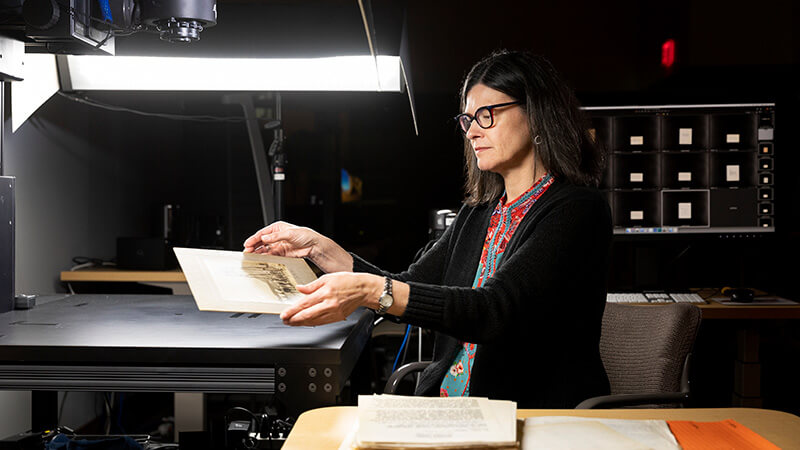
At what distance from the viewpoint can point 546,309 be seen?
1.27 m

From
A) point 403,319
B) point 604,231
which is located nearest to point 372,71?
point 604,231

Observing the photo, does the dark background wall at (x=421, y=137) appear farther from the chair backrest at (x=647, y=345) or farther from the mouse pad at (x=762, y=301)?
the chair backrest at (x=647, y=345)

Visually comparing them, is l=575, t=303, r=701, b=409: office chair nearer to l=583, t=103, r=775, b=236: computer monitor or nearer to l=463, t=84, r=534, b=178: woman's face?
l=463, t=84, r=534, b=178: woman's face

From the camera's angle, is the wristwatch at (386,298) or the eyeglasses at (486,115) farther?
the eyeglasses at (486,115)

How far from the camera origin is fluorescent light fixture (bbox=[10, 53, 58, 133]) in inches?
89.7

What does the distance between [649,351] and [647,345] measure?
18mm

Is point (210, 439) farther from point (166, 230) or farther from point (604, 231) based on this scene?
point (166, 230)

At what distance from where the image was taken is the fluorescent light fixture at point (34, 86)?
→ 2279mm

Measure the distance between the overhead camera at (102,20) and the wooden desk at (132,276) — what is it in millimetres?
1415

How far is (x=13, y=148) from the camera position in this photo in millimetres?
2488

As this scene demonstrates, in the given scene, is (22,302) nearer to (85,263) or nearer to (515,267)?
(515,267)

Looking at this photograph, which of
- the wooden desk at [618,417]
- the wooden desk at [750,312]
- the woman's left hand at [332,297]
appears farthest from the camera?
the wooden desk at [750,312]

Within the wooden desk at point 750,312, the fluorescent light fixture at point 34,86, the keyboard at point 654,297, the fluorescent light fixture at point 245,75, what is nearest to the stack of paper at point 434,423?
the fluorescent light fixture at point 245,75

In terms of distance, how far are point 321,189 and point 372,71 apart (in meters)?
1.43
